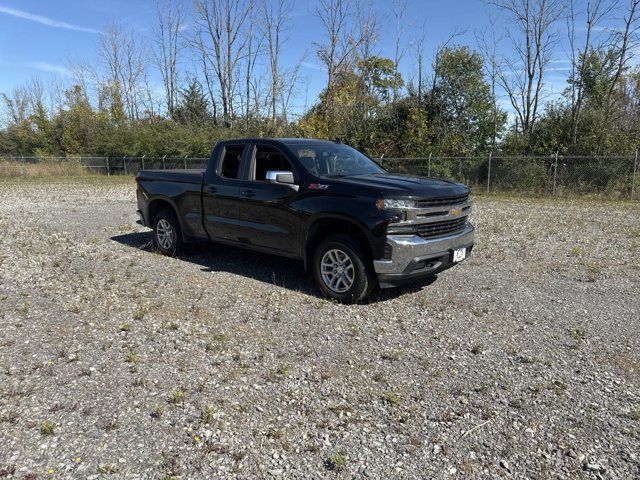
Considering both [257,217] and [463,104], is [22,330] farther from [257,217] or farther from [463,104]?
[463,104]

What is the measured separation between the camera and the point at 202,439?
9.57ft

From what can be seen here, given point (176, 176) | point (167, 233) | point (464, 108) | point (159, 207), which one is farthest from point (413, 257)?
point (464, 108)

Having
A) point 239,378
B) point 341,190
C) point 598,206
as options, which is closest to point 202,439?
point 239,378

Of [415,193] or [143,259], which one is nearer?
[415,193]

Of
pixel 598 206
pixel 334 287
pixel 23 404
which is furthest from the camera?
pixel 598 206

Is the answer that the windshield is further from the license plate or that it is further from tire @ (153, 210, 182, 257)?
tire @ (153, 210, 182, 257)

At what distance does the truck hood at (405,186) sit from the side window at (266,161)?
3.16 ft

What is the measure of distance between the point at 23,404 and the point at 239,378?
1.49 metres

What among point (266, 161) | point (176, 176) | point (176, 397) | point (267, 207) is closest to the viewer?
point (176, 397)

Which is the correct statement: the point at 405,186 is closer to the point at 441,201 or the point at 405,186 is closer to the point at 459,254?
the point at 441,201

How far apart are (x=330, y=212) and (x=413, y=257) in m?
1.06

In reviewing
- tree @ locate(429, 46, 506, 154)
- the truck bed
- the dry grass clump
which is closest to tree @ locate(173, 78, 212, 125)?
the dry grass clump

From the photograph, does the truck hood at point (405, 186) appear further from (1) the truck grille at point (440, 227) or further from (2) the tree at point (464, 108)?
(2) the tree at point (464, 108)

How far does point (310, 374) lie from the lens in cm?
378
